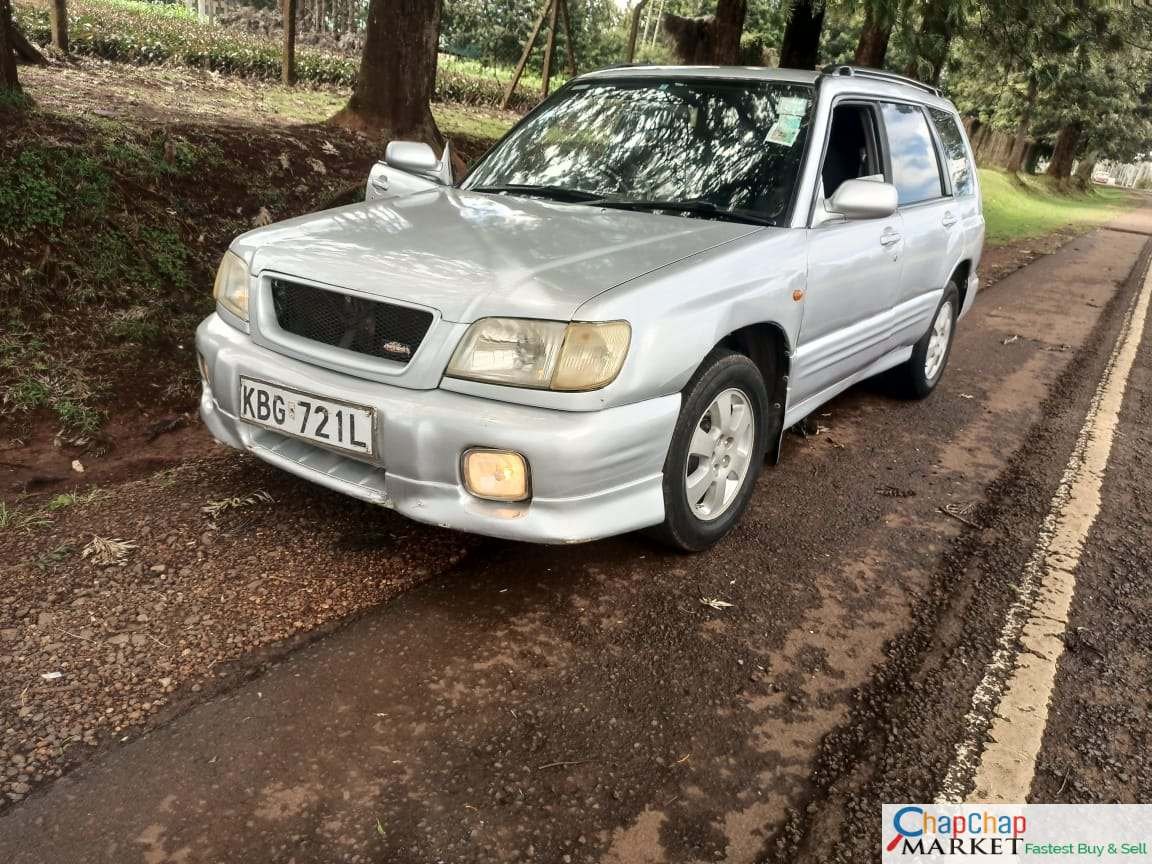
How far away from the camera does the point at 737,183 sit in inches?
141

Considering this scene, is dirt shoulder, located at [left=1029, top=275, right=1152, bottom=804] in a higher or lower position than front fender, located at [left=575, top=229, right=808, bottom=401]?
lower

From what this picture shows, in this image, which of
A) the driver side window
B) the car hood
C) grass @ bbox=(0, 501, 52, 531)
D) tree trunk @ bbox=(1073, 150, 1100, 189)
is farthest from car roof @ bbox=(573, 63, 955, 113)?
tree trunk @ bbox=(1073, 150, 1100, 189)

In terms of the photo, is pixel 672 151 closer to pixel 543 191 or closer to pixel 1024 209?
pixel 543 191

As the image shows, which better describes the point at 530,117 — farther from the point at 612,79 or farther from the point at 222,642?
the point at 222,642

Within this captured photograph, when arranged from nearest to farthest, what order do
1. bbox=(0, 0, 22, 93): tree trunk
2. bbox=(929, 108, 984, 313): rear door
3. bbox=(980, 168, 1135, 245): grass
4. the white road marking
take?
the white road marking → bbox=(929, 108, 984, 313): rear door → bbox=(0, 0, 22, 93): tree trunk → bbox=(980, 168, 1135, 245): grass

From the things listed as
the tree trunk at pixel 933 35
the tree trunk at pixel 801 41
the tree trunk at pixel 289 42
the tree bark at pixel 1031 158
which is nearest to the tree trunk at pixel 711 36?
the tree trunk at pixel 801 41

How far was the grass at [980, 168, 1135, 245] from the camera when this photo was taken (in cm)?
1795

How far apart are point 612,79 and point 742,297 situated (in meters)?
1.71

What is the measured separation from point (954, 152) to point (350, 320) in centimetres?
417

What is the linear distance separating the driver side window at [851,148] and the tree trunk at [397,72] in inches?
196

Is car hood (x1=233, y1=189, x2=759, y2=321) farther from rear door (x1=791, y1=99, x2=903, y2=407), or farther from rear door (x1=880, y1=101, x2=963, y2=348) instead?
rear door (x1=880, y1=101, x2=963, y2=348)

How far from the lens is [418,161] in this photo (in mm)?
4035

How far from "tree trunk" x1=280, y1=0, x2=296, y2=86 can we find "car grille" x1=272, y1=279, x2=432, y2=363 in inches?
357

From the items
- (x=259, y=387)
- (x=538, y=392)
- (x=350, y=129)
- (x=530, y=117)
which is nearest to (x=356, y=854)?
(x=538, y=392)
